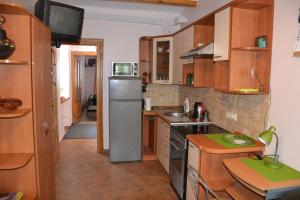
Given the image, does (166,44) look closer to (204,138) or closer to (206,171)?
(204,138)

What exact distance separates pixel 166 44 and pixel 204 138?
2.11 metres

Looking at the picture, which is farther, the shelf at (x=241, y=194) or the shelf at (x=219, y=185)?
the shelf at (x=219, y=185)

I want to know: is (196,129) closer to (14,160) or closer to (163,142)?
(163,142)

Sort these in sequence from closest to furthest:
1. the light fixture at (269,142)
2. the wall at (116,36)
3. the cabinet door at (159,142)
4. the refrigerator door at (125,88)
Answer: the light fixture at (269,142)
the cabinet door at (159,142)
the refrigerator door at (125,88)
the wall at (116,36)

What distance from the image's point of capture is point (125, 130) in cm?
394

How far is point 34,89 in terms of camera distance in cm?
185

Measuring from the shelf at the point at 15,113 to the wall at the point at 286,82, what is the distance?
2.09m

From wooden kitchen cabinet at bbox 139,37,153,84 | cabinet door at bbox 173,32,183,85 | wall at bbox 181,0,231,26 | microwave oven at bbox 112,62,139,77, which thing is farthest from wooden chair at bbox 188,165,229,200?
wooden kitchen cabinet at bbox 139,37,153,84

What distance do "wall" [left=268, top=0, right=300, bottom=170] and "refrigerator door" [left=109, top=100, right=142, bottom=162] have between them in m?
2.25

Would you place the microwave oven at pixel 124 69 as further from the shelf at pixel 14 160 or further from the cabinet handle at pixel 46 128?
the shelf at pixel 14 160

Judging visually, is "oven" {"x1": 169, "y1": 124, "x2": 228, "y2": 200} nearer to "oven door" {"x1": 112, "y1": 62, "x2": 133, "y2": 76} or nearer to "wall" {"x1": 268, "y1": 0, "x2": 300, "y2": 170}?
"wall" {"x1": 268, "y1": 0, "x2": 300, "y2": 170}

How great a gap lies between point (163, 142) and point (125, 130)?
0.75 m

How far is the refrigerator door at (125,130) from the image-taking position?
388 cm

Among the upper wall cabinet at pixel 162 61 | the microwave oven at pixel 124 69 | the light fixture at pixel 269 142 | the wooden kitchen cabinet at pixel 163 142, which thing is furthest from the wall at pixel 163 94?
the light fixture at pixel 269 142
